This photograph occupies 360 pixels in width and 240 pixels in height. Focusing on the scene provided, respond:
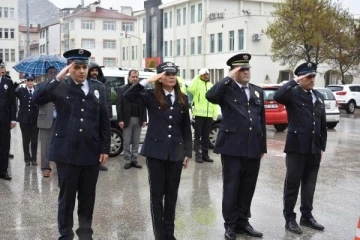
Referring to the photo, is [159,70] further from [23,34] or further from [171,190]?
[23,34]

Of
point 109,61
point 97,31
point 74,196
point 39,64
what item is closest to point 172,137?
point 74,196

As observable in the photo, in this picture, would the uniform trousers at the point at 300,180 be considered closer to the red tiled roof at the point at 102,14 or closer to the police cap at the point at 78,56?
the police cap at the point at 78,56

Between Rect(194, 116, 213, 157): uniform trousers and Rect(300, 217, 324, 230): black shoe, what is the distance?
4623 mm

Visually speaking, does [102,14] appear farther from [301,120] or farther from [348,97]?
[301,120]

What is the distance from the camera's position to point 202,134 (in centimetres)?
1094

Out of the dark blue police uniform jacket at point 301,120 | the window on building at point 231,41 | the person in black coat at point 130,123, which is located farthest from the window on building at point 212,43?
the dark blue police uniform jacket at point 301,120

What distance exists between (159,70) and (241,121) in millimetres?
1111

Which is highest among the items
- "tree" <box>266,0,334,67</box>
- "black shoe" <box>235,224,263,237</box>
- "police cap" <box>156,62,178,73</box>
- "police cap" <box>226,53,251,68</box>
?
"tree" <box>266,0,334,67</box>

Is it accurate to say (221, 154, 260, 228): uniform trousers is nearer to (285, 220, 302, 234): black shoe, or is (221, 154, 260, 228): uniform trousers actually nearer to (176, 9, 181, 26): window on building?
(285, 220, 302, 234): black shoe

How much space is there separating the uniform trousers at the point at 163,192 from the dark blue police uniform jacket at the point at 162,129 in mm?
95

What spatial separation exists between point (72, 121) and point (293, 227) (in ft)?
9.44

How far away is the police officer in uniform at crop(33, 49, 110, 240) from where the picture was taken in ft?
17.1

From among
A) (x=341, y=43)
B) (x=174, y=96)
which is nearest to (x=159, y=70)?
(x=174, y=96)

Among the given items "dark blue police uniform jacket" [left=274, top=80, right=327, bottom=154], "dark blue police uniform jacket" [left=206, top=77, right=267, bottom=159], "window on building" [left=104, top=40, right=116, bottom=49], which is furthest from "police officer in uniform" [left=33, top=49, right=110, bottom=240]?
"window on building" [left=104, top=40, right=116, bottom=49]
